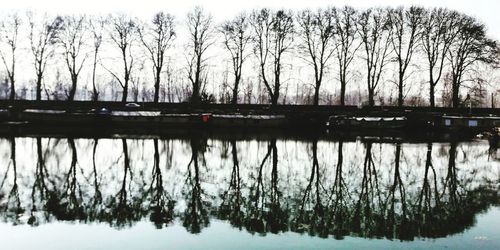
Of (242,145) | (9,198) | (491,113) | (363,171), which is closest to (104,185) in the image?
(9,198)

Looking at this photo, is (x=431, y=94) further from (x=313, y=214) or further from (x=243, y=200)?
(x=313, y=214)

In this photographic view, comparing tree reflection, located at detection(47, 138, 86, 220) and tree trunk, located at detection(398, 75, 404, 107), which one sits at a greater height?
tree trunk, located at detection(398, 75, 404, 107)

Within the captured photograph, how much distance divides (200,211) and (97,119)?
120ft

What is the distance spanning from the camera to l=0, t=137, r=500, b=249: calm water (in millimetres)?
11727

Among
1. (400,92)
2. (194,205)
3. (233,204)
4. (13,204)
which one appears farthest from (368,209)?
(400,92)

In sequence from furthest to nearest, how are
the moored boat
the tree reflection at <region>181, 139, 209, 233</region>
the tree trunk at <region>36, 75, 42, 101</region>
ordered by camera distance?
the tree trunk at <region>36, 75, 42, 101</region> < the moored boat < the tree reflection at <region>181, 139, 209, 233</region>

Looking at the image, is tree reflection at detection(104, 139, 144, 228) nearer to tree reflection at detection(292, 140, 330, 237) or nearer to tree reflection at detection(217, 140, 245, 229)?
tree reflection at detection(217, 140, 245, 229)

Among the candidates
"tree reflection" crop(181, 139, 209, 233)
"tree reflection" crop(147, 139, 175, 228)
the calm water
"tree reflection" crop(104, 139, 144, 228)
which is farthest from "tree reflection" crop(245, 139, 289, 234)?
"tree reflection" crop(104, 139, 144, 228)

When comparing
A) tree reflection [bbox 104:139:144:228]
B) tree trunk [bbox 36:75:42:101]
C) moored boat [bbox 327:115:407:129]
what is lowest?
tree reflection [bbox 104:139:144:228]

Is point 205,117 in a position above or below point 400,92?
below

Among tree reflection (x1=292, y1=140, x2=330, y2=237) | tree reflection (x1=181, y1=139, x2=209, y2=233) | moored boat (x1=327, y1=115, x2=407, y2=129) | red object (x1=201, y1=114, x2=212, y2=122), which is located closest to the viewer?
tree reflection (x1=292, y1=140, x2=330, y2=237)

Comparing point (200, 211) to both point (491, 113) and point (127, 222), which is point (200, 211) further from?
point (491, 113)

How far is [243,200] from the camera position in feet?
50.9

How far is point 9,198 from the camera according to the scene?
598 inches
